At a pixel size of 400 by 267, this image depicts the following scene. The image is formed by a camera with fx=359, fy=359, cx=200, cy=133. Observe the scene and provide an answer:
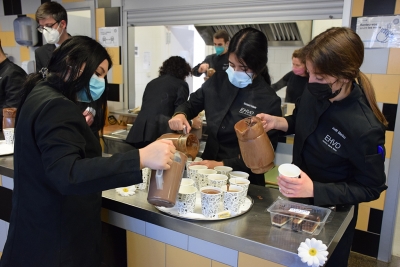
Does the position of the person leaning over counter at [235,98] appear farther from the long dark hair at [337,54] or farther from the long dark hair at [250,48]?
the long dark hair at [337,54]

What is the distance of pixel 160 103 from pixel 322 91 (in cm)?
185

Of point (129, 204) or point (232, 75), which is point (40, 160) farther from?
point (232, 75)

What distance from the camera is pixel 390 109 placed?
97.0 inches

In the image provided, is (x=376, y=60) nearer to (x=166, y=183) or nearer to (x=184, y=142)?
(x=184, y=142)

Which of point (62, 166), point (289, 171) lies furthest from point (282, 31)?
point (62, 166)

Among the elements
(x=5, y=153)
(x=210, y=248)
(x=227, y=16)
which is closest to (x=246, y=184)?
(x=210, y=248)

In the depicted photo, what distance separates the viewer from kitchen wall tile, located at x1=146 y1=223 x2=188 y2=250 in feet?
4.14

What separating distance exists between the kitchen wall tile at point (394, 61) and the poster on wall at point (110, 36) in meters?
2.54

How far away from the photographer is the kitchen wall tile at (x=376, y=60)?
7.98 ft

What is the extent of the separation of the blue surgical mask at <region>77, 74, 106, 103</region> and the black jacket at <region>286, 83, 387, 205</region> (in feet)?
2.68

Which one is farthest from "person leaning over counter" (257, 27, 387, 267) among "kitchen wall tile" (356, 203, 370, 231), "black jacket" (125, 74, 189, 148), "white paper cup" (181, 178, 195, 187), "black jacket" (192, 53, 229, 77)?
"black jacket" (192, 53, 229, 77)

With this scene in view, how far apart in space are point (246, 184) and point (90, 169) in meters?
0.58

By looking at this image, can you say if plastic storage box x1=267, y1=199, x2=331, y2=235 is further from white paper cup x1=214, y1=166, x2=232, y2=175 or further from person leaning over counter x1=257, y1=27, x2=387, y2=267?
white paper cup x1=214, y1=166, x2=232, y2=175

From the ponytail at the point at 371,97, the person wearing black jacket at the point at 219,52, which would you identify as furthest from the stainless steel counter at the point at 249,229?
the person wearing black jacket at the point at 219,52
